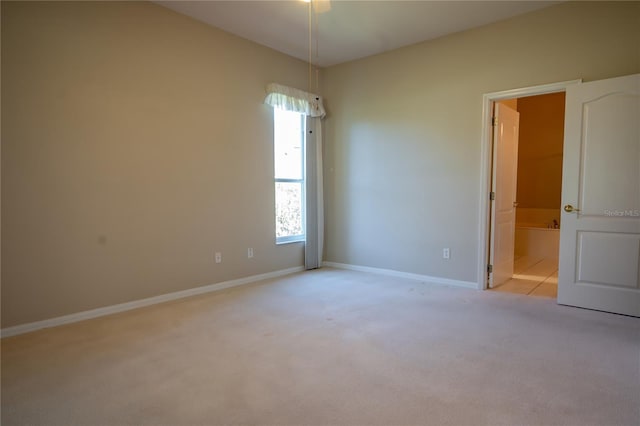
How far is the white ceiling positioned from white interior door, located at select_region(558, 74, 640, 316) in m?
1.10

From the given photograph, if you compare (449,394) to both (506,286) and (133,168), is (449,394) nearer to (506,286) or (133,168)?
(506,286)

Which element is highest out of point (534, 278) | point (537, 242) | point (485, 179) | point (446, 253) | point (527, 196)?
point (485, 179)

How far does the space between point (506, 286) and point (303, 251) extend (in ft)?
8.37

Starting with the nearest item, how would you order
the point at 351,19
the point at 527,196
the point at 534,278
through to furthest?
the point at 351,19 < the point at 534,278 < the point at 527,196

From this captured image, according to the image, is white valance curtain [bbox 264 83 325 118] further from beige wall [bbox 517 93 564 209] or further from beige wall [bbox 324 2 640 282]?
beige wall [bbox 517 93 564 209]

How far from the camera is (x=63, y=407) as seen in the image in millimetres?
1870

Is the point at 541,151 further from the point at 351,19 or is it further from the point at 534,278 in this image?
the point at 351,19

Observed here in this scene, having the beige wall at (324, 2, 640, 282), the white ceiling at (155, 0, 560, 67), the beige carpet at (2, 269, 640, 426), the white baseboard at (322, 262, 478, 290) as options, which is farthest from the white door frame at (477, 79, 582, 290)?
the white ceiling at (155, 0, 560, 67)

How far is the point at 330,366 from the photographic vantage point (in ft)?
7.54

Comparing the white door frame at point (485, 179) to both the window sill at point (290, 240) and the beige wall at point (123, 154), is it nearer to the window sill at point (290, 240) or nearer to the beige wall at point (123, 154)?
the window sill at point (290, 240)

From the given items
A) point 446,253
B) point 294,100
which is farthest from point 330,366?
point 294,100

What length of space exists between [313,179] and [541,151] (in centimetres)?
469

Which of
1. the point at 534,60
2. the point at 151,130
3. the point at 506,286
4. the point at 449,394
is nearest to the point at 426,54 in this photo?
the point at 534,60

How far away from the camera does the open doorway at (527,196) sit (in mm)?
4137
